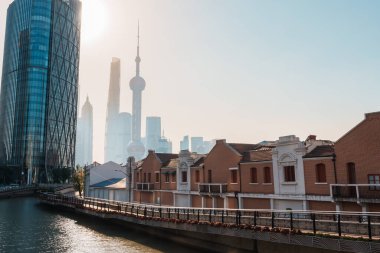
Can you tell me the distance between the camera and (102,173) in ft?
269

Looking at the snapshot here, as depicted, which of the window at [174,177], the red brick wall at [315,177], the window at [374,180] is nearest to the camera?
the window at [374,180]

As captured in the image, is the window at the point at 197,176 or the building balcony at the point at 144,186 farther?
the building balcony at the point at 144,186

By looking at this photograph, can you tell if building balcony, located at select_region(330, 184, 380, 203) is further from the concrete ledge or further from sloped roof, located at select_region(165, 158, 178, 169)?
sloped roof, located at select_region(165, 158, 178, 169)

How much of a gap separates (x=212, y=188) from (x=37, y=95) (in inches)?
5761

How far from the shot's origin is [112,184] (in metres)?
74.0

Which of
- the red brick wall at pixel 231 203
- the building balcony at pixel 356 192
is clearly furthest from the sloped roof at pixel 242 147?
the building balcony at pixel 356 192

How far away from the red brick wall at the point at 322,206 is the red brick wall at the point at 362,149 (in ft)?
7.45

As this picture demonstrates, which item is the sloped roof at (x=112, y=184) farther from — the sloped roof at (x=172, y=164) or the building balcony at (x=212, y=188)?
the building balcony at (x=212, y=188)

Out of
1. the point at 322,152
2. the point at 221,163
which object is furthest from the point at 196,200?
the point at 322,152

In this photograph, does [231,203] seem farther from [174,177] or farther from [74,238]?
[74,238]

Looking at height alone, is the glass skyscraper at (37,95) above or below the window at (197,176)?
above

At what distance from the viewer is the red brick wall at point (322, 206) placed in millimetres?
30320

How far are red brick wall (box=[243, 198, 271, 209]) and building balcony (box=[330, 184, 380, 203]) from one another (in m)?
8.10

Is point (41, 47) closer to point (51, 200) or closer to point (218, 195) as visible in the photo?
point (51, 200)
